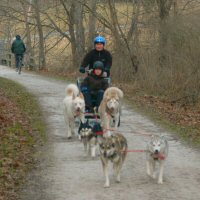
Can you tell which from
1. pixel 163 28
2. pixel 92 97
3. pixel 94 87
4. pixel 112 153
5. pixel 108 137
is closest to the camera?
pixel 112 153

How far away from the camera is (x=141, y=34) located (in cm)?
2569

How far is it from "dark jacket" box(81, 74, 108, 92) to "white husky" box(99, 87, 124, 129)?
0.49 metres

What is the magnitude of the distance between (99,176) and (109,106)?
3.58 metres

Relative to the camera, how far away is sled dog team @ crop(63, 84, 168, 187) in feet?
28.0

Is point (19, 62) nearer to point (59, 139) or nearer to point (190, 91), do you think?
point (190, 91)

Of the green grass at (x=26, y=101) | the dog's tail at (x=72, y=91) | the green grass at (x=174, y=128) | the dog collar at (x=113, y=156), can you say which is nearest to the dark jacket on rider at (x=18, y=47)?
the green grass at (x=26, y=101)

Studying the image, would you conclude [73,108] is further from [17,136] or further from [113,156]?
[113,156]

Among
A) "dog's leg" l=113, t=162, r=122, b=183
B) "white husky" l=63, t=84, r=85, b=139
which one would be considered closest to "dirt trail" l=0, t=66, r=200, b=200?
"dog's leg" l=113, t=162, r=122, b=183

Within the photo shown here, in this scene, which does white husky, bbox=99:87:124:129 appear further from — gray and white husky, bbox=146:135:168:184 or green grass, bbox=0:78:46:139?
gray and white husky, bbox=146:135:168:184

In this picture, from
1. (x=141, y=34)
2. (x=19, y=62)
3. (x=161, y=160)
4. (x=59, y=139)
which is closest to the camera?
(x=161, y=160)

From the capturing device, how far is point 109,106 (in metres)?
12.4

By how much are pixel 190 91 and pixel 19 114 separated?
24.1 feet

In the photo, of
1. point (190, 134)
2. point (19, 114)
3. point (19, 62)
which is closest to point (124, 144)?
point (190, 134)

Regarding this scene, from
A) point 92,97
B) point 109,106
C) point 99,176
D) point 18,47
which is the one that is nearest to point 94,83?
point 92,97
